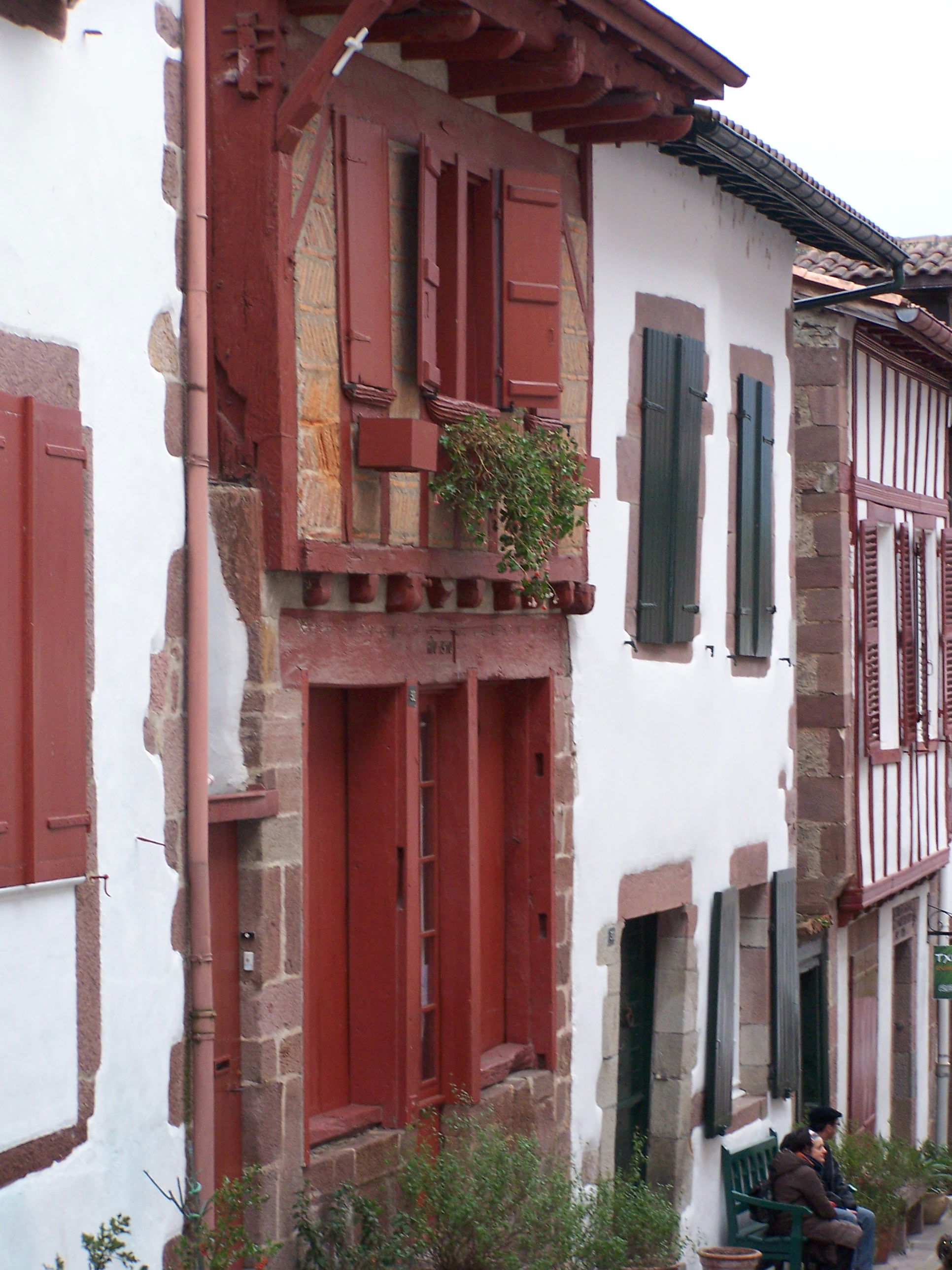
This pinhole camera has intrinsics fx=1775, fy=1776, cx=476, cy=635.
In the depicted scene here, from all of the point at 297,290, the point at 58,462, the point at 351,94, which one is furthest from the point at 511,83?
the point at 58,462

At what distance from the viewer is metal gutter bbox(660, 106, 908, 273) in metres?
8.67

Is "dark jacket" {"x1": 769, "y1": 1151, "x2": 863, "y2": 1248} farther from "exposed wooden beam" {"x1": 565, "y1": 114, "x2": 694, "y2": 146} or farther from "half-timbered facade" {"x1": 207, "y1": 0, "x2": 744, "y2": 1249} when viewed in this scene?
"exposed wooden beam" {"x1": 565, "y1": 114, "x2": 694, "y2": 146}

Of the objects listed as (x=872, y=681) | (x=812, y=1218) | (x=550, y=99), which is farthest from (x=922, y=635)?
(x=550, y=99)

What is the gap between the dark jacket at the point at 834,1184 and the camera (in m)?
9.94

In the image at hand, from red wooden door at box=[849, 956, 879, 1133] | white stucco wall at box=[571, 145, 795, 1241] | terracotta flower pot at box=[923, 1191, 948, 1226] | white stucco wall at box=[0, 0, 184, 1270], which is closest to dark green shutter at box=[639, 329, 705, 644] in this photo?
white stucco wall at box=[571, 145, 795, 1241]

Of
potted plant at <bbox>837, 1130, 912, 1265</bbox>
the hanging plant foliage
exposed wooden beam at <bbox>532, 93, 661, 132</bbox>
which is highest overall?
exposed wooden beam at <bbox>532, 93, 661, 132</bbox>

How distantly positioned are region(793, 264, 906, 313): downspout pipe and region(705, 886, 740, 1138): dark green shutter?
157 inches

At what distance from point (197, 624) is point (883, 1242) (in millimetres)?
8190

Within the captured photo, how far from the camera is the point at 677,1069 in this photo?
9312 mm

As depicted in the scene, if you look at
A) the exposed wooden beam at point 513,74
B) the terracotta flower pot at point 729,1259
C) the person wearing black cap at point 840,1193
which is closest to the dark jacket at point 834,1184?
the person wearing black cap at point 840,1193

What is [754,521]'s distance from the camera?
10.2 metres

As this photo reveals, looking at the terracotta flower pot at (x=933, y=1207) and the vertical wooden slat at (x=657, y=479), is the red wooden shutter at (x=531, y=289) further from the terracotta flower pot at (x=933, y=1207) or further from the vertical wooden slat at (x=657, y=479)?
the terracotta flower pot at (x=933, y=1207)

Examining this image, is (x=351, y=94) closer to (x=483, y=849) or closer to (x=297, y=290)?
(x=297, y=290)

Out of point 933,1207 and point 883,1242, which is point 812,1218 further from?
point 933,1207
